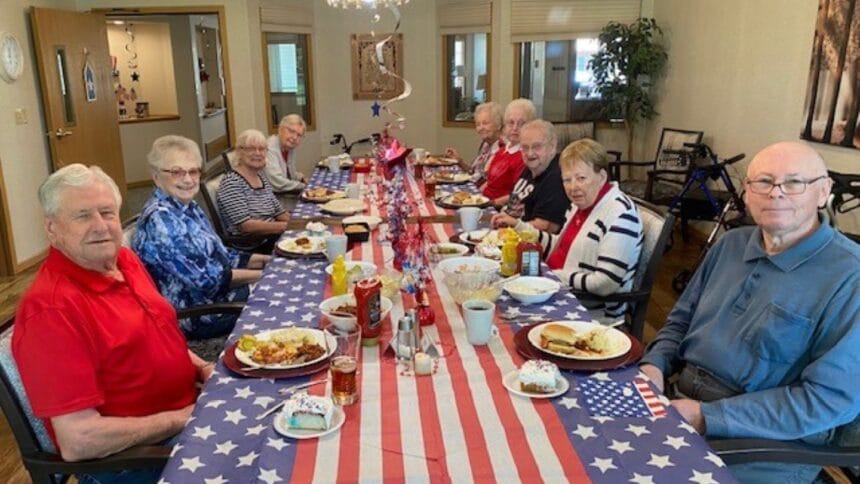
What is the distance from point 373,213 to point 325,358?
1.84 m

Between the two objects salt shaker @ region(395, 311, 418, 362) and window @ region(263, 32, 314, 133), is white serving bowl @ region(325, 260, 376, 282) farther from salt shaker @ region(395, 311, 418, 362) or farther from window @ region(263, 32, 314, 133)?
window @ region(263, 32, 314, 133)

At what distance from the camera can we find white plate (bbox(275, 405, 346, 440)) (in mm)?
1237

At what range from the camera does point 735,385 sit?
163cm

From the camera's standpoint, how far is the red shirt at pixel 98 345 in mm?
1336

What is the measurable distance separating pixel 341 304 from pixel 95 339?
64 cm

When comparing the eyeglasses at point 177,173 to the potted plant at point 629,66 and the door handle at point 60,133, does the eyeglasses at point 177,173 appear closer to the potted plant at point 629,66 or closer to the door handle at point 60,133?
the door handle at point 60,133

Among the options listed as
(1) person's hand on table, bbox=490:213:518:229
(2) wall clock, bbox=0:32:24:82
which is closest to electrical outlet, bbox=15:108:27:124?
Result: (2) wall clock, bbox=0:32:24:82

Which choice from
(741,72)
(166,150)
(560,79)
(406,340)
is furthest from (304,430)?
(560,79)

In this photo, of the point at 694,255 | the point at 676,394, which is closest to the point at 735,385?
the point at 676,394

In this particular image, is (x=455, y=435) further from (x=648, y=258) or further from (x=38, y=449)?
(x=648, y=258)

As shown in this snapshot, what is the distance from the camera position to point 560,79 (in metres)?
7.30

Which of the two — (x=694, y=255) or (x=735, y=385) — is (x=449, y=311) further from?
(x=694, y=255)

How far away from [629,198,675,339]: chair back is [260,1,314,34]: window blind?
5.62 meters

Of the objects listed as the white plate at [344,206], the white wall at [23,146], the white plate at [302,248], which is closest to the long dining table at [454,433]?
the white plate at [302,248]
